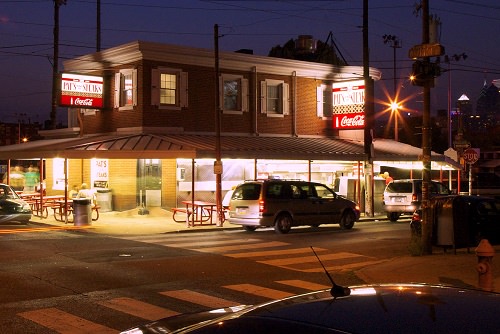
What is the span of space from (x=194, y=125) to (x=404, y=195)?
9477 mm

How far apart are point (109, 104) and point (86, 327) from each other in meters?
23.1

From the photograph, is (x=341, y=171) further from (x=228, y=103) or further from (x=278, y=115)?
(x=228, y=103)

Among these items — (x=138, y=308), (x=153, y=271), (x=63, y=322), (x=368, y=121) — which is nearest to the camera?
(x=63, y=322)

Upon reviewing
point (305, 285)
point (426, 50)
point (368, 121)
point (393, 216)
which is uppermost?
point (426, 50)

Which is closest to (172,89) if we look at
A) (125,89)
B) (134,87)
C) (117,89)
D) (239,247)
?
(134,87)

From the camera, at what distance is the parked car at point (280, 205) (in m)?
23.0

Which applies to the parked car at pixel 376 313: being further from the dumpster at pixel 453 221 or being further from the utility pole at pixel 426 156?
the dumpster at pixel 453 221

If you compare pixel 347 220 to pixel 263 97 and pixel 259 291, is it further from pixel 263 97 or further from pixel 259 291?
pixel 259 291

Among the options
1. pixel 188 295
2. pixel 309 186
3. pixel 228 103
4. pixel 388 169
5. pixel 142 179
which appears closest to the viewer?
pixel 188 295

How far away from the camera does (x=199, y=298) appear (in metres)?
11.2

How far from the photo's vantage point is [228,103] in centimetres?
3186

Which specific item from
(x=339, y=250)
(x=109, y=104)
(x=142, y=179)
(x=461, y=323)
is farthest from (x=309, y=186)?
(x=461, y=323)

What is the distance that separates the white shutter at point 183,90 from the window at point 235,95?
83.7 inches

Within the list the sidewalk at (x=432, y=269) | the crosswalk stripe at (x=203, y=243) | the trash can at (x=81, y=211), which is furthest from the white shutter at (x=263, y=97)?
the crosswalk stripe at (x=203, y=243)
